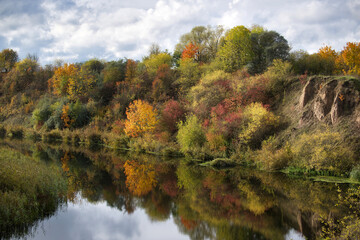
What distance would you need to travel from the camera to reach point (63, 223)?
10.4 m

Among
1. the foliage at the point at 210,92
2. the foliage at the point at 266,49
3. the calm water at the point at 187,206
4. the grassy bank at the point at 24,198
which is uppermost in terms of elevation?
the foliage at the point at 266,49

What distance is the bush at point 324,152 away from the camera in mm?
16188

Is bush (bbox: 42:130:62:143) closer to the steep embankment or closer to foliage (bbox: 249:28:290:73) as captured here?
foliage (bbox: 249:28:290:73)

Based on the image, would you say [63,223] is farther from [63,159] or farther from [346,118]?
A: [346,118]

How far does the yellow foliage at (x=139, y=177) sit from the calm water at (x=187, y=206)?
0.19ft

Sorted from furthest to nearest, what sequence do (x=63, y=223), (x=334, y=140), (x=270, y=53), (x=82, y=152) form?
(x=270, y=53), (x=82, y=152), (x=334, y=140), (x=63, y=223)

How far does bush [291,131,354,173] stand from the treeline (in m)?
1.26

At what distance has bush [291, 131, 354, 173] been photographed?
1619 centimetres

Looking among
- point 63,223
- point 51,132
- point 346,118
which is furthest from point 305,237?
point 51,132

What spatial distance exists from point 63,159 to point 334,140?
69.9 ft

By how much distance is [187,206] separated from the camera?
1223cm

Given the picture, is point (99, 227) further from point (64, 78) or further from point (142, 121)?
point (64, 78)

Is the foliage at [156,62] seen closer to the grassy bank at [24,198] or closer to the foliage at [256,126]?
the foliage at [256,126]

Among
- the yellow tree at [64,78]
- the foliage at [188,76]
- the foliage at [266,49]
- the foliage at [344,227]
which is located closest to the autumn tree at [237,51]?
the foliage at [266,49]
